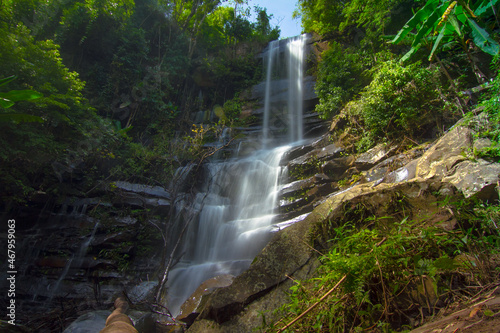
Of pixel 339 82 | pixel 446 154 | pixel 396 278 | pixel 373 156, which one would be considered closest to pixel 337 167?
pixel 373 156

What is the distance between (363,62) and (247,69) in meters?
10.3

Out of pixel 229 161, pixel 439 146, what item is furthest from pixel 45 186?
pixel 439 146

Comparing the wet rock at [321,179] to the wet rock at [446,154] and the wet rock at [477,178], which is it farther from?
the wet rock at [477,178]

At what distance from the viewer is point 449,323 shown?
1404 millimetres

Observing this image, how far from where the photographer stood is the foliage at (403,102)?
7027 millimetres

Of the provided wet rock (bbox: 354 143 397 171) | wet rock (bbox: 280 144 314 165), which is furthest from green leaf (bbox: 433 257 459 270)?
wet rock (bbox: 280 144 314 165)

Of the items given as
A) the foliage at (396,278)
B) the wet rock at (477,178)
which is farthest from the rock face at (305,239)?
the foliage at (396,278)

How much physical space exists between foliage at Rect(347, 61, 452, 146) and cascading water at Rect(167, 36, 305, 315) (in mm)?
4136

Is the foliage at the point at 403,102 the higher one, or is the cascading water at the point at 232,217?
the foliage at the point at 403,102

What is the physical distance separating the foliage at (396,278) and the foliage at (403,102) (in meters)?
6.02

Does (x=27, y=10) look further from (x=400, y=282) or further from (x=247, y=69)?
(x=400, y=282)

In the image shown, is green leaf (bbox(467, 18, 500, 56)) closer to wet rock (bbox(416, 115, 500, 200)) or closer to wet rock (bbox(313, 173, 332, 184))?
wet rock (bbox(416, 115, 500, 200))

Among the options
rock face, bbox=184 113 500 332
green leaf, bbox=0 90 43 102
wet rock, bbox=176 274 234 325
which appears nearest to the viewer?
rock face, bbox=184 113 500 332

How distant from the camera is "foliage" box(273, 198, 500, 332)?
A: 5.81 feet
